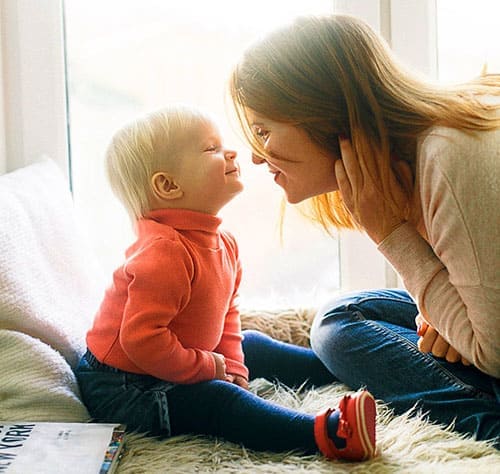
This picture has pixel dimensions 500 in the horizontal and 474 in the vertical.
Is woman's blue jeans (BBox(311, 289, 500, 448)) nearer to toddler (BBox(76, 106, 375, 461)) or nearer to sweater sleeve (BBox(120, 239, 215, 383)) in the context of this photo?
toddler (BBox(76, 106, 375, 461))

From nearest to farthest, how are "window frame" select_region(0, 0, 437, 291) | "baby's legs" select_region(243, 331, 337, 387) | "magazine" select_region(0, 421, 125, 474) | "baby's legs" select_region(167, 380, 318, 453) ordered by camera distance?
"magazine" select_region(0, 421, 125, 474) < "baby's legs" select_region(167, 380, 318, 453) < "baby's legs" select_region(243, 331, 337, 387) < "window frame" select_region(0, 0, 437, 291)

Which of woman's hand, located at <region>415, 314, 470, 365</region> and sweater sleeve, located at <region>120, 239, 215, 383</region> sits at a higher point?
sweater sleeve, located at <region>120, 239, 215, 383</region>

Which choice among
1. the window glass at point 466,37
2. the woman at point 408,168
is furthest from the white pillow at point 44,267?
the window glass at point 466,37

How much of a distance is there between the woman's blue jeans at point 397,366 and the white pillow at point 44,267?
0.45 metres

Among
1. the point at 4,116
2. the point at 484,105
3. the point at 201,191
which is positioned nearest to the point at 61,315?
the point at 201,191

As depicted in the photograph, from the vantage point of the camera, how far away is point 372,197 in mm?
1304

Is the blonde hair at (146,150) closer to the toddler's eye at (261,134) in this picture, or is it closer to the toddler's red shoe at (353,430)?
the toddler's eye at (261,134)

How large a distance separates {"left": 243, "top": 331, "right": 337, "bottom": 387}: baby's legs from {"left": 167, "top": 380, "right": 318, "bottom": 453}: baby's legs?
0.93 feet

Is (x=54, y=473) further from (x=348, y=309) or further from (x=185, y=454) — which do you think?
(x=348, y=309)

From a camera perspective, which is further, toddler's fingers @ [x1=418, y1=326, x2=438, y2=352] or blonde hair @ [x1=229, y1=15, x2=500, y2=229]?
toddler's fingers @ [x1=418, y1=326, x2=438, y2=352]

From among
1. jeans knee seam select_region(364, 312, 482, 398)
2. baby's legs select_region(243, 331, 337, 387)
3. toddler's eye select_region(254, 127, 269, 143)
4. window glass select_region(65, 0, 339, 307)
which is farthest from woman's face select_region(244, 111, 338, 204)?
window glass select_region(65, 0, 339, 307)

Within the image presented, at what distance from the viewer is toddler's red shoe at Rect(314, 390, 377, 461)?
1.20 meters

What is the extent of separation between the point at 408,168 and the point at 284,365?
0.51 meters

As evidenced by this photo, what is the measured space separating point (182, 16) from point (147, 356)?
0.89 meters
